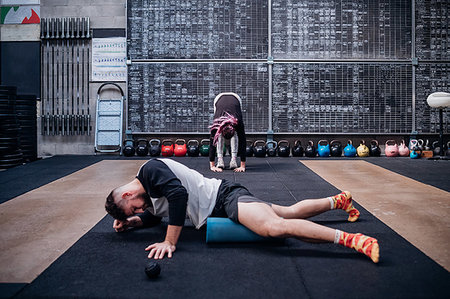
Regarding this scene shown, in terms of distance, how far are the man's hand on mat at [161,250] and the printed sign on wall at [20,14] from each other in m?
7.10

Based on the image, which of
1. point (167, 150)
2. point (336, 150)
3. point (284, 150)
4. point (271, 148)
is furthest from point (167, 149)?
point (336, 150)

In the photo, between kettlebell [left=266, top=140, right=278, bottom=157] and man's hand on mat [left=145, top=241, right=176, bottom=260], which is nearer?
man's hand on mat [left=145, top=241, right=176, bottom=260]

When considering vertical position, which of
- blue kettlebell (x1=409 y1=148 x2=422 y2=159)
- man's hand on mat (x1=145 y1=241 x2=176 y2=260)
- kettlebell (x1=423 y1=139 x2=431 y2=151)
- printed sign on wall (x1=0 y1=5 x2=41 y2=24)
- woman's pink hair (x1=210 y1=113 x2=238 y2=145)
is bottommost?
man's hand on mat (x1=145 y1=241 x2=176 y2=260)

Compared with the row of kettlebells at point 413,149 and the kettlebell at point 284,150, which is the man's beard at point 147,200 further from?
the row of kettlebells at point 413,149

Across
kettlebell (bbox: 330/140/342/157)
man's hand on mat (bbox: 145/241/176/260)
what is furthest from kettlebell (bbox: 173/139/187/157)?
man's hand on mat (bbox: 145/241/176/260)

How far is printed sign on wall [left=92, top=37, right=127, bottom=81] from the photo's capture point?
24.7 ft

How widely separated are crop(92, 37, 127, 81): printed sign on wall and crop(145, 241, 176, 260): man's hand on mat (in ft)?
19.5

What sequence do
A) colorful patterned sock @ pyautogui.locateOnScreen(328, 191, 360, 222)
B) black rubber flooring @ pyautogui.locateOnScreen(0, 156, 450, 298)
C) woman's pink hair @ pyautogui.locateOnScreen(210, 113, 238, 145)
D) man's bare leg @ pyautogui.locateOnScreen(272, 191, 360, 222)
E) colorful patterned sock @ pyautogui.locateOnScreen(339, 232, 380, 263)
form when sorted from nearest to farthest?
black rubber flooring @ pyautogui.locateOnScreen(0, 156, 450, 298)
colorful patterned sock @ pyautogui.locateOnScreen(339, 232, 380, 263)
man's bare leg @ pyautogui.locateOnScreen(272, 191, 360, 222)
colorful patterned sock @ pyautogui.locateOnScreen(328, 191, 360, 222)
woman's pink hair @ pyautogui.locateOnScreen(210, 113, 238, 145)

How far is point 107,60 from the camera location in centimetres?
755

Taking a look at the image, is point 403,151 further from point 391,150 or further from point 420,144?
point 420,144

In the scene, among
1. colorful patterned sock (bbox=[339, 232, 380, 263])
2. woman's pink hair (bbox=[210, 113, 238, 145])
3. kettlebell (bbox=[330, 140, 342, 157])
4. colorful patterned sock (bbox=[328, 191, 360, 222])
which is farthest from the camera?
kettlebell (bbox=[330, 140, 342, 157])

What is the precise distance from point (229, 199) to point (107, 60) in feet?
19.9

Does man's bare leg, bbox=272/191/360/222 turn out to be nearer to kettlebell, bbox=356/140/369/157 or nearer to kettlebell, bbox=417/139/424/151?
kettlebell, bbox=356/140/369/157

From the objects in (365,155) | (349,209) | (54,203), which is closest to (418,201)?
(349,209)
